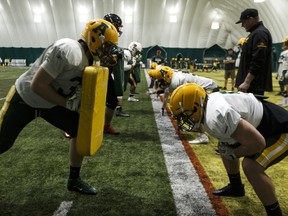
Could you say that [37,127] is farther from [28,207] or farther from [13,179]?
[28,207]

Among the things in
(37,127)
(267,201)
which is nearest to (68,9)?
(37,127)

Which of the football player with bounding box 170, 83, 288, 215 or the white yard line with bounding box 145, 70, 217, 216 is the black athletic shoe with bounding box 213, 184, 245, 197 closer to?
the white yard line with bounding box 145, 70, 217, 216

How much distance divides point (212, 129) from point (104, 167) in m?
1.92

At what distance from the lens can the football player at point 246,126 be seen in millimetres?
2031

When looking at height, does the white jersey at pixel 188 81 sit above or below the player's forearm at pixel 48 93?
below

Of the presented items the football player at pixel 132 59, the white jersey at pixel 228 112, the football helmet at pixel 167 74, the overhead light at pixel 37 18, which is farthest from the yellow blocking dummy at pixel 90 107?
the overhead light at pixel 37 18

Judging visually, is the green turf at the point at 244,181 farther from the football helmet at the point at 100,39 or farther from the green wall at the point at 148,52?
the green wall at the point at 148,52

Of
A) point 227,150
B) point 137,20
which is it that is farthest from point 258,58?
point 137,20

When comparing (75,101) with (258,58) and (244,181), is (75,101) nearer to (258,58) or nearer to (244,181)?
(244,181)

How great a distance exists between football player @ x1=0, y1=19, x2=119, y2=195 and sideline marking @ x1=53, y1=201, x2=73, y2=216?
0.64 m

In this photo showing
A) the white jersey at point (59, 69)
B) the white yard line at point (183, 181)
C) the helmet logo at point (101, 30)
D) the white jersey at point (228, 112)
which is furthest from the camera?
the white yard line at point (183, 181)

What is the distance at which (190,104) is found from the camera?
87.3 inches

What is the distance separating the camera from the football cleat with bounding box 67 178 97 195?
290 cm

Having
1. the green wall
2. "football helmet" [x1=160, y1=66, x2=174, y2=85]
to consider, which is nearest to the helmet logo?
"football helmet" [x1=160, y1=66, x2=174, y2=85]
